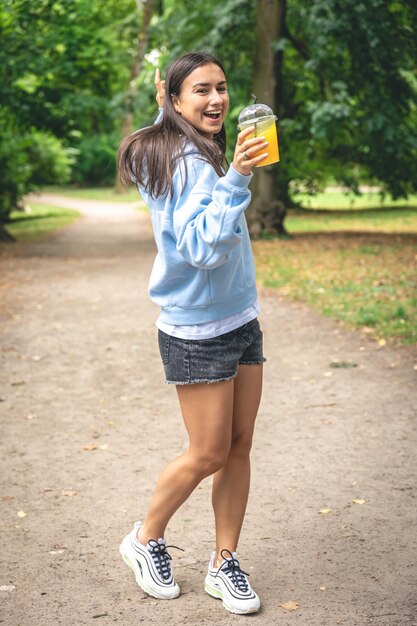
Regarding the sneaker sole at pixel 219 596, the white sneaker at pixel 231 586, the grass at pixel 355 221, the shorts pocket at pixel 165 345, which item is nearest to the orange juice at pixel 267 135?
the shorts pocket at pixel 165 345

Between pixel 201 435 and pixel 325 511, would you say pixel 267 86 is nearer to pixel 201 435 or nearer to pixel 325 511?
pixel 325 511

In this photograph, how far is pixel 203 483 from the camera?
14.9 ft

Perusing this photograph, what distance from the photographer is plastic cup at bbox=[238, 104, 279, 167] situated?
8.27 ft

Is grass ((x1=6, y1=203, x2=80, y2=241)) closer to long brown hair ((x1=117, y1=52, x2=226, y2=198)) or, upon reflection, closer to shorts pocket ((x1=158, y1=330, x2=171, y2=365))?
shorts pocket ((x1=158, y1=330, x2=171, y2=365))

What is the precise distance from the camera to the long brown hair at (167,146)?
106 inches

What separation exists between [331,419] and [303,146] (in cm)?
1505

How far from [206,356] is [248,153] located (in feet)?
2.54

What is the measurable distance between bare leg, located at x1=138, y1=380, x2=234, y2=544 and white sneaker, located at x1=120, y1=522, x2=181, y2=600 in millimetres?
232

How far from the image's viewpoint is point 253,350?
9.96 ft

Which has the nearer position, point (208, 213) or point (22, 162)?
point (208, 213)

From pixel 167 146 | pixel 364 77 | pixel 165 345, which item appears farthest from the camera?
pixel 364 77

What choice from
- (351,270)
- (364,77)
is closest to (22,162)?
(364,77)

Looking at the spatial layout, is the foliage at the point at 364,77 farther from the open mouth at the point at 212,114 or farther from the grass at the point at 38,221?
the open mouth at the point at 212,114

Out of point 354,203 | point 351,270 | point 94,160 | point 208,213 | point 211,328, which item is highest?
point 208,213
